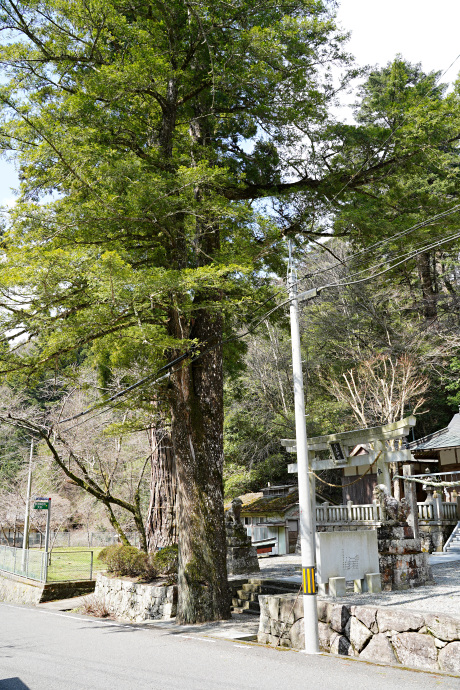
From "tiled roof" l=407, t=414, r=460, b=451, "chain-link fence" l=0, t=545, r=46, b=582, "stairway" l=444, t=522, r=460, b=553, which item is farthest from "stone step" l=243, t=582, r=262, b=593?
"tiled roof" l=407, t=414, r=460, b=451

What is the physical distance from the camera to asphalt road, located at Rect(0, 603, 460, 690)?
6.43 m

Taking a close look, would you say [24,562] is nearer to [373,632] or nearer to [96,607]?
[96,607]

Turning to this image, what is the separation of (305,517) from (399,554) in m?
5.47

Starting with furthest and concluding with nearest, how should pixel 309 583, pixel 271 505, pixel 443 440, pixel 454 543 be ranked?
pixel 443 440 < pixel 271 505 < pixel 454 543 < pixel 309 583

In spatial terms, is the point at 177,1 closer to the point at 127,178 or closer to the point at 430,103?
the point at 127,178

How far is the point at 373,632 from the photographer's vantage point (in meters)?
7.86

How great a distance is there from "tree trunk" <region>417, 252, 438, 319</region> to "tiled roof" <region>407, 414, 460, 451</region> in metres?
5.79

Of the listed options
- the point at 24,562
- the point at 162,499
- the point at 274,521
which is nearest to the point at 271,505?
the point at 274,521

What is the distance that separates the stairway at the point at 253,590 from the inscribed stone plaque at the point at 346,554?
71.3 inches

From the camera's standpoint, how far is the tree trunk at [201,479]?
11.1m

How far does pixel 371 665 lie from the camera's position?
23.8ft

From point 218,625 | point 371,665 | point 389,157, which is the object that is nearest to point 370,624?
point 371,665

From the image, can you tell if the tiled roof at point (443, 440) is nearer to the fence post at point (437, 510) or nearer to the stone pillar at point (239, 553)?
the fence post at point (437, 510)

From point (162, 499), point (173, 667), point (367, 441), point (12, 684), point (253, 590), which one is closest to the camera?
point (12, 684)
